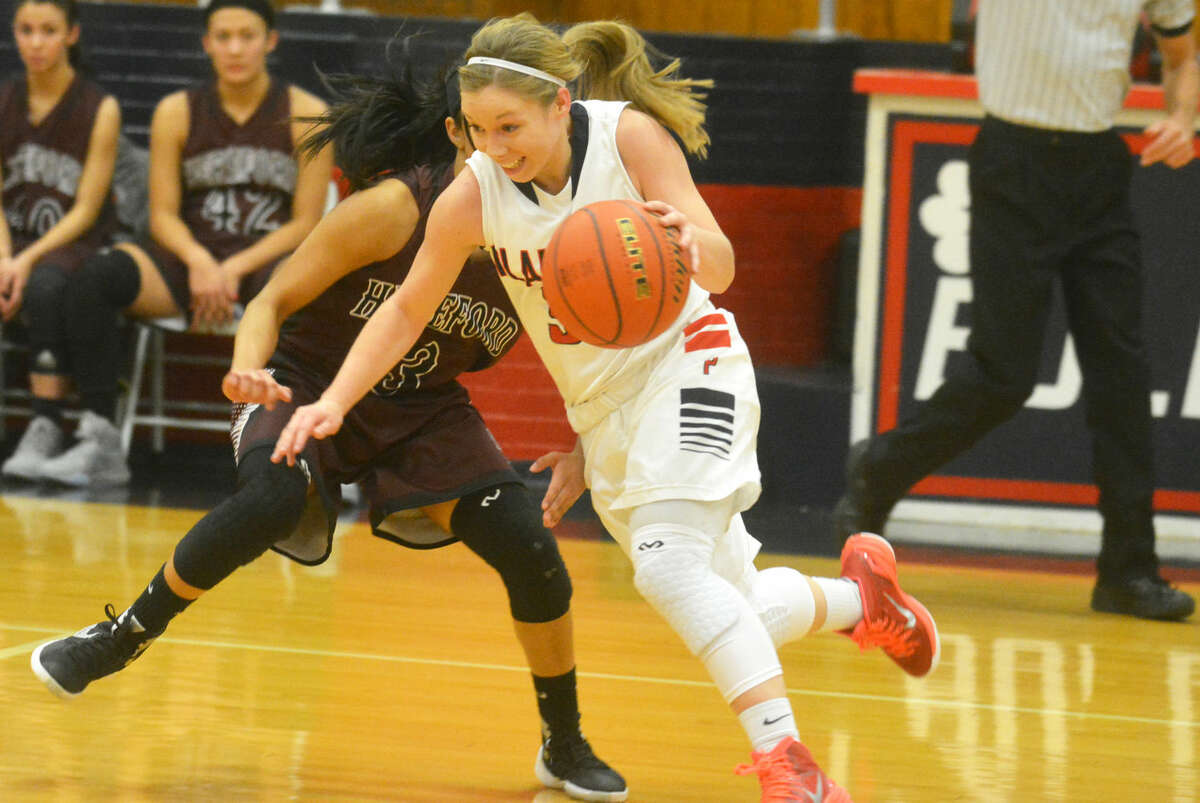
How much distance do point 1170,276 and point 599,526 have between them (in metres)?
2.04

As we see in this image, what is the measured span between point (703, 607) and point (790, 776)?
0.99ft

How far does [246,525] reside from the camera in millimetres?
2926

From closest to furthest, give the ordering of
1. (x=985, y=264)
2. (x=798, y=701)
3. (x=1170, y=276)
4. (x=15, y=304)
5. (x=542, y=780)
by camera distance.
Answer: (x=542, y=780) → (x=798, y=701) → (x=985, y=264) → (x=1170, y=276) → (x=15, y=304)

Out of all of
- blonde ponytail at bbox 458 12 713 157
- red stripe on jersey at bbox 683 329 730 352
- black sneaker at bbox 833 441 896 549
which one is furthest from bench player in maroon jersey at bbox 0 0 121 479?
red stripe on jersey at bbox 683 329 730 352

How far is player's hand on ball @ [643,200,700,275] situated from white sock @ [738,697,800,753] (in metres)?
0.71

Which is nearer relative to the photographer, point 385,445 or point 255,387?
point 255,387

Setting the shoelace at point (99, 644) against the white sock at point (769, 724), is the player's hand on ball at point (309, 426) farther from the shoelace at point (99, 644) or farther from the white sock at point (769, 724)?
the white sock at point (769, 724)

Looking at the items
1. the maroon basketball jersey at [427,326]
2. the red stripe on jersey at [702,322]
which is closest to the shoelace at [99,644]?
the maroon basketball jersey at [427,326]

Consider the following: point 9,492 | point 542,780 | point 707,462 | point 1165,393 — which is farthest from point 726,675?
point 9,492

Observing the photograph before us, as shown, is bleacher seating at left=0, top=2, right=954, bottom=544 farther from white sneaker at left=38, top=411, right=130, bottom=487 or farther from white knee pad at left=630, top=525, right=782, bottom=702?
white knee pad at left=630, top=525, right=782, bottom=702

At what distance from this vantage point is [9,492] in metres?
5.65

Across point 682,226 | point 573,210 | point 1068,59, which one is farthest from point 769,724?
point 1068,59

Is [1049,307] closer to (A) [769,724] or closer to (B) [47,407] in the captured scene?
(A) [769,724]

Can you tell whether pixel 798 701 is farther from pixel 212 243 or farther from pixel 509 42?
pixel 212 243
